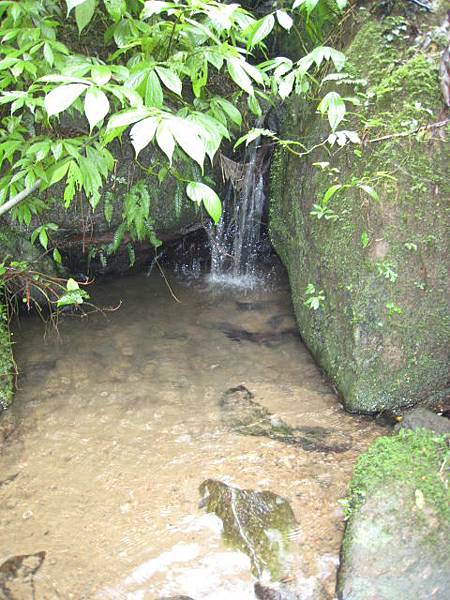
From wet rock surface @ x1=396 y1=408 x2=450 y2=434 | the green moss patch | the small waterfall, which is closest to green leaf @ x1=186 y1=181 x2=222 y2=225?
the green moss patch

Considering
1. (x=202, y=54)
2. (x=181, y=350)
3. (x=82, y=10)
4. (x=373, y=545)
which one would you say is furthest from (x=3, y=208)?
(x=373, y=545)

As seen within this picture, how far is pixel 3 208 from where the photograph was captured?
268cm

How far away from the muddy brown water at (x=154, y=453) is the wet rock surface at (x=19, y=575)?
0.01m

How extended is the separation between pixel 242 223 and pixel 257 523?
122 inches

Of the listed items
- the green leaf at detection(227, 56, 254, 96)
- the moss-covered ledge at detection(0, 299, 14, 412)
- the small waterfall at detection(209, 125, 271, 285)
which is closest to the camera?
the green leaf at detection(227, 56, 254, 96)

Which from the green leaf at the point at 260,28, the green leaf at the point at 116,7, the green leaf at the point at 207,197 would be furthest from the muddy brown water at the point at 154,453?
the green leaf at the point at 116,7

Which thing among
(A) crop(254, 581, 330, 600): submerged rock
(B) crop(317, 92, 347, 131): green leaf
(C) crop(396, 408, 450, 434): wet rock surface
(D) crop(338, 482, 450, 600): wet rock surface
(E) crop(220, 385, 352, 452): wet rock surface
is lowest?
(E) crop(220, 385, 352, 452): wet rock surface

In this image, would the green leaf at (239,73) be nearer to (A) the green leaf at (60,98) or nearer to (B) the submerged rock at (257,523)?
(A) the green leaf at (60,98)

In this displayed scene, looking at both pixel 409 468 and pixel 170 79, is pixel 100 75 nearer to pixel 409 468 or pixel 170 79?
pixel 170 79

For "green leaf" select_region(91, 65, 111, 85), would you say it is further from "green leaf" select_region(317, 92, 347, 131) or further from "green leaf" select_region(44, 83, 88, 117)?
"green leaf" select_region(317, 92, 347, 131)

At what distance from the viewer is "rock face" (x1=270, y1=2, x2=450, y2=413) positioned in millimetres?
2941

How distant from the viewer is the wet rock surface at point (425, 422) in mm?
2709

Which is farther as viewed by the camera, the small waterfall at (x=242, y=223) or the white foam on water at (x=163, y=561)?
the small waterfall at (x=242, y=223)

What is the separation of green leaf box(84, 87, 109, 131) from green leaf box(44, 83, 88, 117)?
41 mm
